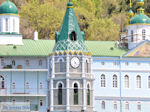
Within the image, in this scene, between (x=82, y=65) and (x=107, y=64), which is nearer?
(x=82, y=65)

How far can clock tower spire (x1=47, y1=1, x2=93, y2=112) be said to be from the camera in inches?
3125

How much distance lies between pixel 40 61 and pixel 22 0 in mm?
47087

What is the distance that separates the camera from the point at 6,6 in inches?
4473

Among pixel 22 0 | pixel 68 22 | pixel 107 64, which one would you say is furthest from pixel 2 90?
pixel 22 0

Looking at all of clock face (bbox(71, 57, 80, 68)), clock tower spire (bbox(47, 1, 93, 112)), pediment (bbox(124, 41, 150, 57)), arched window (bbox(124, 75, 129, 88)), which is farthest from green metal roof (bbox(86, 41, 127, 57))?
clock face (bbox(71, 57, 80, 68))

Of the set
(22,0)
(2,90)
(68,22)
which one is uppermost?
(22,0)

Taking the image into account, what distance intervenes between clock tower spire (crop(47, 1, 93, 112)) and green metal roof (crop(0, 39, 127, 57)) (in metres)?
28.6

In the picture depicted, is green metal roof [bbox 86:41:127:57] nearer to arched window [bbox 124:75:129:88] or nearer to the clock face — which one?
arched window [bbox 124:75:129:88]

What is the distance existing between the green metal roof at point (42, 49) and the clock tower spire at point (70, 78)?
93.9 feet

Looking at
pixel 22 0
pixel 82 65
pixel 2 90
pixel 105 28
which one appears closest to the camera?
Answer: pixel 82 65

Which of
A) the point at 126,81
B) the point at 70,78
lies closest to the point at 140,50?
the point at 126,81

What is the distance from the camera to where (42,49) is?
111375 millimetres

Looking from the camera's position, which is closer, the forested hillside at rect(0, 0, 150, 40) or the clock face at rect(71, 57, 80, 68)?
the clock face at rect(71, 57, 80, 68)

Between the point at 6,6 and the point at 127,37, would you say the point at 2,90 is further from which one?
the point at 127,37
